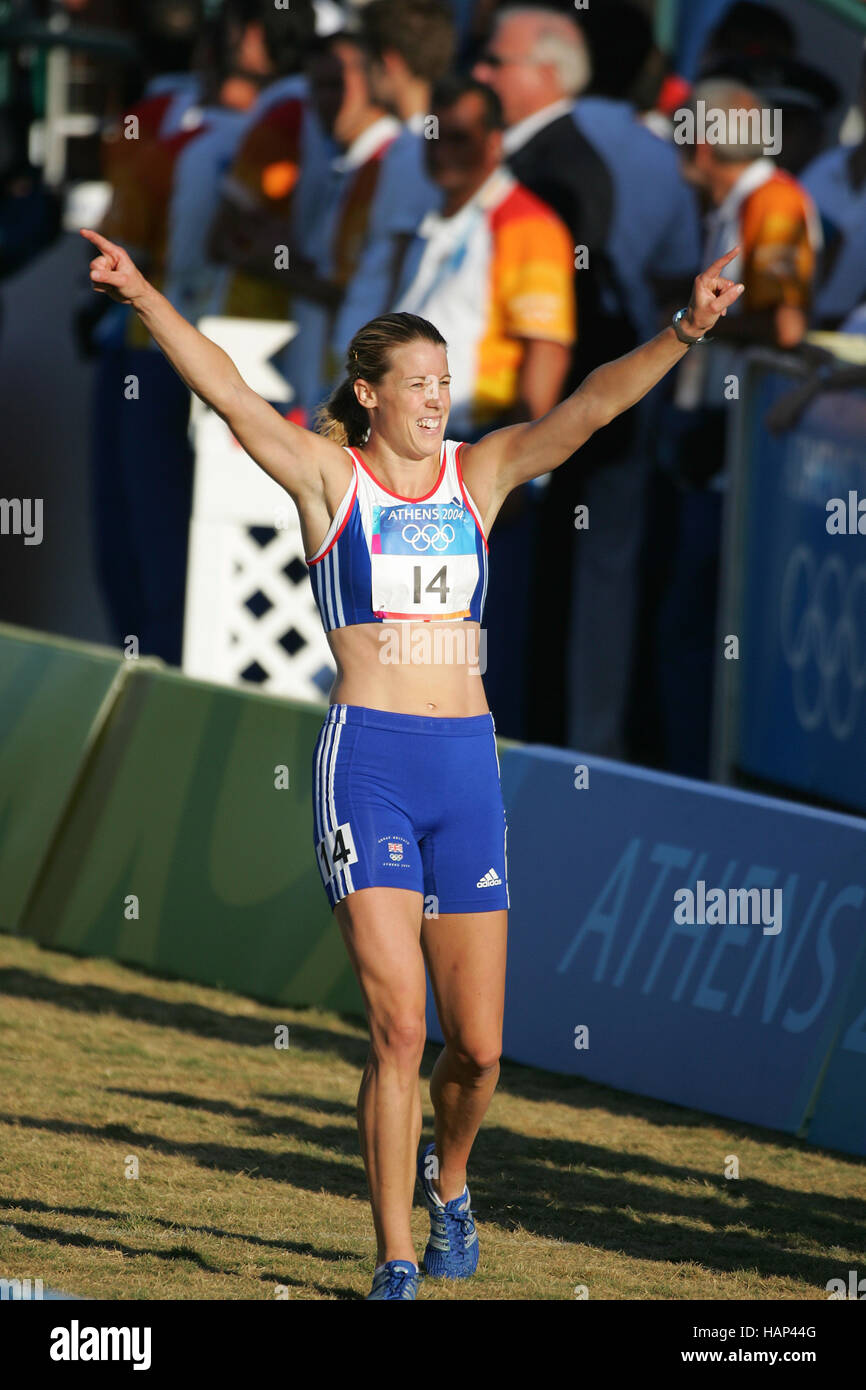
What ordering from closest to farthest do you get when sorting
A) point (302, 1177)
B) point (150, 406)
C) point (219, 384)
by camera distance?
point (219, 384) → point (302, 1177) → point (150, 406)

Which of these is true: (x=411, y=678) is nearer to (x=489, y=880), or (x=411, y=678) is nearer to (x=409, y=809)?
(x=409, y=809)

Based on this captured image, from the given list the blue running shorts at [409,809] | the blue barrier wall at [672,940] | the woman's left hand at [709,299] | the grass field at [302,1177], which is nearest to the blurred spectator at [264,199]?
the blue barrier wall at [672,940]

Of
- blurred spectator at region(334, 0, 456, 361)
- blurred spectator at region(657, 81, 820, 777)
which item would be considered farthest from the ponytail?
blurred spectator at region(334, 0, 456, 361)

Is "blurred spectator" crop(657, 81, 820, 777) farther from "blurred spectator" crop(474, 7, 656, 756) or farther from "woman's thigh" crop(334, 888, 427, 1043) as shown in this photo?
"woman's thigh" crop(334, 888, 427, 1043)

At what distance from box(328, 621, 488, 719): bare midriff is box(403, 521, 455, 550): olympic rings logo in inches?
7.3

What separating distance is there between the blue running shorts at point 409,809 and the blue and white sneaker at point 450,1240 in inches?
29.9

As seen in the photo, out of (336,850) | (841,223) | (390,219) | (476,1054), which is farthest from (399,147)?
(476,1054)

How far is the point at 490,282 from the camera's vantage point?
941cm

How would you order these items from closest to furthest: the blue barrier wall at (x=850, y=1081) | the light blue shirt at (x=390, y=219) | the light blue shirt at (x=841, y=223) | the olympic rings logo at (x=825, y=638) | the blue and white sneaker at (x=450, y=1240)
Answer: the blue and white sneaker at (x=450, y=1240), the blue barrier wall at (x=850, y=1081), the olympic rings logo at (x=825, y=638), the light blue shirt at (x=841, y=223), the light blue shirt at (x=390, y=219)

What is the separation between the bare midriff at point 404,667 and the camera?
4.98m

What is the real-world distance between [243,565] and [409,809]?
226 inches

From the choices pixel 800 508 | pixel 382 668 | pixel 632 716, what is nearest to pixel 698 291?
pixel 382 668

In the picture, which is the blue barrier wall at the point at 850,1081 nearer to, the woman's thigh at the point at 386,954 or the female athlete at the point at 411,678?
the female athlete at the point at 411,678

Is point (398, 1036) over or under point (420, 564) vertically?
under
